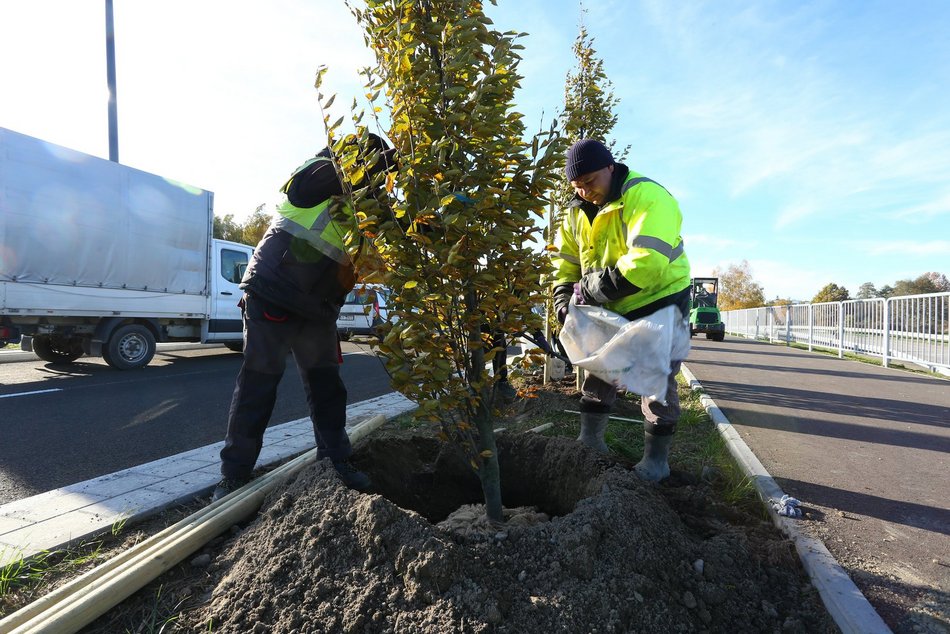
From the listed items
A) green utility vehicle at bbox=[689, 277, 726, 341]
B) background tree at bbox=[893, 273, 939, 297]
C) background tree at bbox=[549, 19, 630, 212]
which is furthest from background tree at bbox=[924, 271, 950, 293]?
background tree at bbox=[549, 19, 630, 212]

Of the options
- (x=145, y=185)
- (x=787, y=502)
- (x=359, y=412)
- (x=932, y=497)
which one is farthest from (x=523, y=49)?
(x=145, y=185)

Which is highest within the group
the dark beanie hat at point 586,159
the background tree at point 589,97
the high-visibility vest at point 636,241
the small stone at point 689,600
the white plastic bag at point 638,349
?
the background tree at point 589,97

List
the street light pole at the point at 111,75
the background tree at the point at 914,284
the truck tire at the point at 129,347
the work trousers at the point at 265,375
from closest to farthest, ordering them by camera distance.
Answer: the work trousers at the point at 265,375
the truck tire at the point at 129,347
the street light pole at the point at 111,75
the background tree at the point at 914,284

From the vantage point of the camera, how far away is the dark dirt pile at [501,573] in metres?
1.63

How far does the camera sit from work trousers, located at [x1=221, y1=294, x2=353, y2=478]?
275cm

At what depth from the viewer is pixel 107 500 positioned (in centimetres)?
286

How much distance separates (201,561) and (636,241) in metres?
2.40

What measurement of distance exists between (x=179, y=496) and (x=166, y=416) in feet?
9.93

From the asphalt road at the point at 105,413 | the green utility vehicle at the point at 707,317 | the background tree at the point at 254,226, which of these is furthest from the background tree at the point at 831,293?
the asphalt road at the point at 105,413

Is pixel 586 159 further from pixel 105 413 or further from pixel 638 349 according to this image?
pixel 105 413

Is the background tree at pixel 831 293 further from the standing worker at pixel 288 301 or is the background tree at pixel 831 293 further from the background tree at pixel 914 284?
the standing worker at pixel 288 301

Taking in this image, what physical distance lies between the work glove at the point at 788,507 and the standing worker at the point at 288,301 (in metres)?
2.15

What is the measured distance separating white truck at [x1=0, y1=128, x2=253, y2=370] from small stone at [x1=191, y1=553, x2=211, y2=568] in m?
8.10

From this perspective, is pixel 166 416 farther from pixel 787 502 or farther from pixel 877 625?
pixel 877 625
